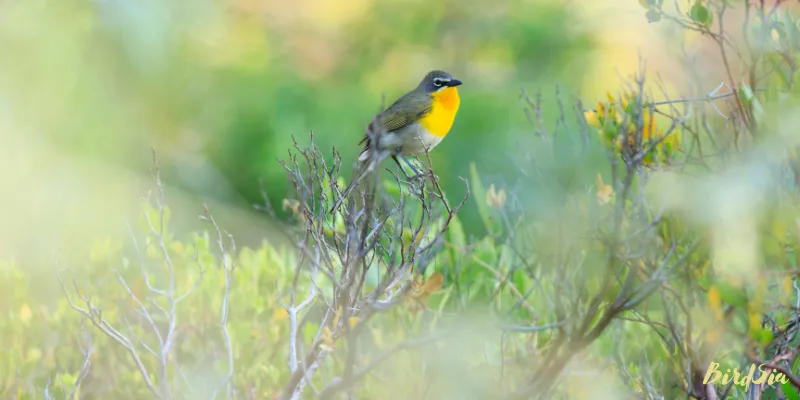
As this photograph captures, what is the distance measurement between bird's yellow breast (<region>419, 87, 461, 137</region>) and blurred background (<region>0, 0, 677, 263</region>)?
1243 millimetres

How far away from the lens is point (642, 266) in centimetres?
196

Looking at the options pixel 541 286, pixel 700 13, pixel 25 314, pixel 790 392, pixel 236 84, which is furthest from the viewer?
pixel 236 84

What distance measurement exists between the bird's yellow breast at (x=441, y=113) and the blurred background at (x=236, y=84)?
48.9 inches

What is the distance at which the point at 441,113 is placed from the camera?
348cm

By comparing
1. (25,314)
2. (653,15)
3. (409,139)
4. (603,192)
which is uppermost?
(653,15)

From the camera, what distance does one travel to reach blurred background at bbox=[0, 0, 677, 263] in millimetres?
5094

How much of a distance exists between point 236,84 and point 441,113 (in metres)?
3.32

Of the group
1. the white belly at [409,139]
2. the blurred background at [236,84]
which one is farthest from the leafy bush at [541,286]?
the blurred background at [236,84]

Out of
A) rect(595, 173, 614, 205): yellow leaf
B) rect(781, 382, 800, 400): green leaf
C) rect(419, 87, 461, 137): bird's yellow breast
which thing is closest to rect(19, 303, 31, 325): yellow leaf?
rect(419, 87, 461, 137): bird's yellow breast

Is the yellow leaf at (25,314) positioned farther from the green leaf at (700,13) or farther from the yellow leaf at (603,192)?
the green leaf at (700,13)

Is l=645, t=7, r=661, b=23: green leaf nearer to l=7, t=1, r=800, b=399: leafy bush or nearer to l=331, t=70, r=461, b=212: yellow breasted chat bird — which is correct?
l=7, t=1, r=800, b=399: leafy bush

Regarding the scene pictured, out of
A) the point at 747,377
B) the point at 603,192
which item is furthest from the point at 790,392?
the point at 603,192

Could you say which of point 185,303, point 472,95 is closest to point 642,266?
point 185,303

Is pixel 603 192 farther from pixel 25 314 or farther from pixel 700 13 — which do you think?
pixel 25 314
